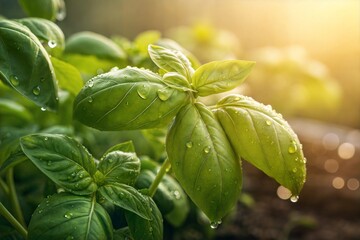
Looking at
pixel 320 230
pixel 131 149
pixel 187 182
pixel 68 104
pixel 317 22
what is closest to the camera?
pixel 187 182

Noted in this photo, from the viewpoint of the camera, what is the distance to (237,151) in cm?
71

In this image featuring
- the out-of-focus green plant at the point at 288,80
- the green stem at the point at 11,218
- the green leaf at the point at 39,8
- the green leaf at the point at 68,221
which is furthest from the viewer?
the out-of-focus green plant at the point at 288,80

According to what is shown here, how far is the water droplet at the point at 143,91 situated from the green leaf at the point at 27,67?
0.31 feet

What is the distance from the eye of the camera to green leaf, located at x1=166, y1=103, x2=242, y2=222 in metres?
0.66

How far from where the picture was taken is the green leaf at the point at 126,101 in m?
0.66

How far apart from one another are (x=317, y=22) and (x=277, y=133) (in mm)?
2564

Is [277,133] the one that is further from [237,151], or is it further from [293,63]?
[293,63]

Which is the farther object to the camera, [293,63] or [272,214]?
[293,63]

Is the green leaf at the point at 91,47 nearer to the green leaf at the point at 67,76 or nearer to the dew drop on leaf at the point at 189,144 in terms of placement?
the green leaf at the point at 67,76

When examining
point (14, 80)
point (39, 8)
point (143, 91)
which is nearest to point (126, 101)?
point (143, 91)

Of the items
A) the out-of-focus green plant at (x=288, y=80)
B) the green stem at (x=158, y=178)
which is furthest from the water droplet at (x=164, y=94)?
the out-of-focus green plant at (x=288, y=80)

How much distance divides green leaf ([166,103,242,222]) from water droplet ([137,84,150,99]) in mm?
47

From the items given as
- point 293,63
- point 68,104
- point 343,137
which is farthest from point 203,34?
point 68,104

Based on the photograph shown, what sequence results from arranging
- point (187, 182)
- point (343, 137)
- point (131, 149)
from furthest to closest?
point (343, 137)
point (131, 149)
point (187, 182)
